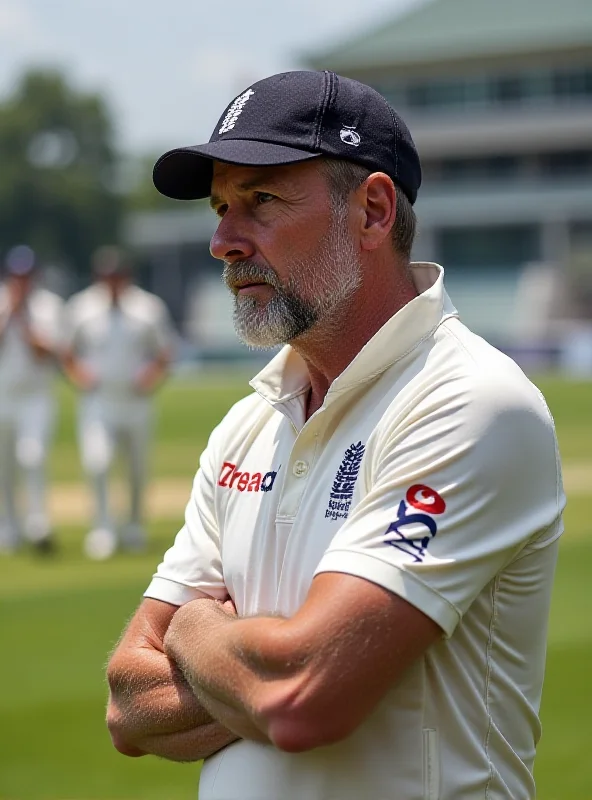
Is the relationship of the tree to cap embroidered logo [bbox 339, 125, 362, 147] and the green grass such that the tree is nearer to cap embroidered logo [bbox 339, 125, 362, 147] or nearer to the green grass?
the green grass

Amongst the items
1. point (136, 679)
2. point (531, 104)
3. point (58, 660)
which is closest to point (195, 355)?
point (531, 104)

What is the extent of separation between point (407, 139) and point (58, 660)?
588 centimetres

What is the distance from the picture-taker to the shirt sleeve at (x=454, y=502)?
2.56 metres

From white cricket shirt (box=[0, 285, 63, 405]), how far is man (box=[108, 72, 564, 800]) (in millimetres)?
10572

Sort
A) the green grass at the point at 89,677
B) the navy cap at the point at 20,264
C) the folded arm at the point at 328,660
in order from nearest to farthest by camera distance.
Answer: the folded arm at the point at 328,660, the green grass at the point at 89,677, the navy cap at the point at 20,264

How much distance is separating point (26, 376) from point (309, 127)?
11159 millimetres

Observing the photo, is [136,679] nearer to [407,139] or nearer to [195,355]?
[407,139]

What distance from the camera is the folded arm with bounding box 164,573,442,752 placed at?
8.30ft

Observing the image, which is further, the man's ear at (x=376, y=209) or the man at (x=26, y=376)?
the man at (x=26, y=376)

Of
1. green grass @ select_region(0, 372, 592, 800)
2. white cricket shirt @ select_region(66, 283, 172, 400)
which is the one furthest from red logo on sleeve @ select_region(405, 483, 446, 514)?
white cricket shirt @ select_region(66, 283, 172, 400)

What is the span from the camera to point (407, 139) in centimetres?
299

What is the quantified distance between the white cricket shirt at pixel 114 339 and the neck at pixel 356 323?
10620 mm

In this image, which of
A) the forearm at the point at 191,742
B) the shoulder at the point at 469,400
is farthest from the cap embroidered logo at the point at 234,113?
the forearm at the point at 191,742

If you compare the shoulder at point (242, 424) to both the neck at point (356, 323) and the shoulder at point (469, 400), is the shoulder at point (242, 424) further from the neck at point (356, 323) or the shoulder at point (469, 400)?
the shoulder at point (469, 400)
